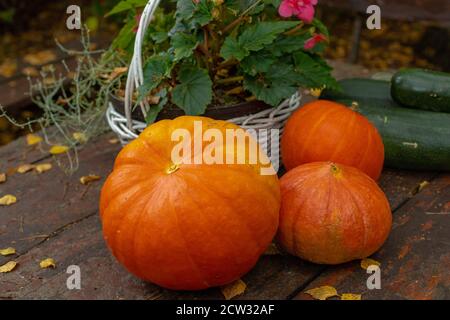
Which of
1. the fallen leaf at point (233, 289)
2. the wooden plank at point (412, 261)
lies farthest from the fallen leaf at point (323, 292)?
the fallen leaf at point (233, 289)

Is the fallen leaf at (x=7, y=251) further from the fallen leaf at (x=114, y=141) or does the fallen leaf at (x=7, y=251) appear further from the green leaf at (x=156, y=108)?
the fallen leaf at (x=114, y=141)

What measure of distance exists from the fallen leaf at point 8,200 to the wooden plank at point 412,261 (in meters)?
0.86

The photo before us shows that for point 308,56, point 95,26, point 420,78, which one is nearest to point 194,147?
point 308,56

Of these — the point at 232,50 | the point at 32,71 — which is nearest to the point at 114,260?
the point at 232,50

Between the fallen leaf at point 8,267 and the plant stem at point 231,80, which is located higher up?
the plant stem at point 231,80

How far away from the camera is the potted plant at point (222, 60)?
1.61 meters

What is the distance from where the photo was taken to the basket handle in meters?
1.57

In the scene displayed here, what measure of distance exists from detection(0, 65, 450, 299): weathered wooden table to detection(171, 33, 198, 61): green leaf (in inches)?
18.8

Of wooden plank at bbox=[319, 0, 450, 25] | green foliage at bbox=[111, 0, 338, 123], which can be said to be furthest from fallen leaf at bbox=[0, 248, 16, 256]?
wooden plank at bbox=[319, 0, 450, 25]

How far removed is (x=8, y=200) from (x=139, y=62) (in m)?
0.55

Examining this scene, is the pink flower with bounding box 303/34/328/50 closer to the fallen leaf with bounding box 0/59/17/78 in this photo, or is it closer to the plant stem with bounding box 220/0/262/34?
the plant stem with bounding box 220/0/262/34

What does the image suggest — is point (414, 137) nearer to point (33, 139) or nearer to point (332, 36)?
point (33, 139)

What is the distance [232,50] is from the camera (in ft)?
5.31

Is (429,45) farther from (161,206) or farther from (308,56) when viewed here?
(161,206)
